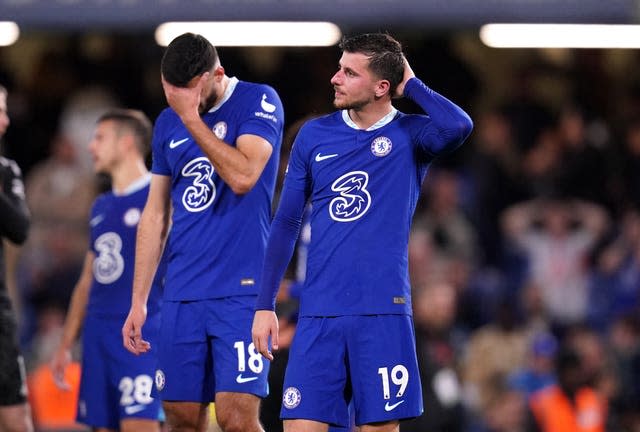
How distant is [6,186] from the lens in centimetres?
818

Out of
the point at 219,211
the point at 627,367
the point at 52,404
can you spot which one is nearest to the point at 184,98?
the point at 219,211

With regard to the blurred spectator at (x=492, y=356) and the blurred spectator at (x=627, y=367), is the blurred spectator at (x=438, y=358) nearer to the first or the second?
the blurred spectator at (x=492, y=356)

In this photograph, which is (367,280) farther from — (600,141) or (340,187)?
(600,141)

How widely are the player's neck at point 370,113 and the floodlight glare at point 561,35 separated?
7105 mm

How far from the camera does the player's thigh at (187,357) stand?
6.62m

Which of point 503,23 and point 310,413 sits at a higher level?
point 503,23

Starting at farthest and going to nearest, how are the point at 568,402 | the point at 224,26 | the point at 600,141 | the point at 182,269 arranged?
the point at 600,141 → the point at 224,26 → the point at 568,402 → the point at 182,269

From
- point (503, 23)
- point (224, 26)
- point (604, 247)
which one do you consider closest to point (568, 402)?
point (604, 247)

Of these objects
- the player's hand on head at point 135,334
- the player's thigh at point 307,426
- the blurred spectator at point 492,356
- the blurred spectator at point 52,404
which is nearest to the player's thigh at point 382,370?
the player's thigh at point 307,426

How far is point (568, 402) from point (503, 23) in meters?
3.62

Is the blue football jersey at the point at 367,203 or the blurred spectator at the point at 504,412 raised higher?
the blue football jersey at the point at 367,203

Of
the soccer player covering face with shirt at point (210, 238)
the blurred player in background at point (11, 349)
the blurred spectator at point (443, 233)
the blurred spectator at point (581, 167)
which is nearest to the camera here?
the soccer player covering face with shirt at point (210, 238)

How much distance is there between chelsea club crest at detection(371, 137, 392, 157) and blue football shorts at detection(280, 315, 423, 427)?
747 mm

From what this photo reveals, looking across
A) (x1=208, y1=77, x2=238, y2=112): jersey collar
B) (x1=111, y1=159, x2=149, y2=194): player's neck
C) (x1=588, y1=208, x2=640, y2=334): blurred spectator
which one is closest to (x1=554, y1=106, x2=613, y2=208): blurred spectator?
(x1=588, y1=208, x2=640, y2=334): blurred spectator
